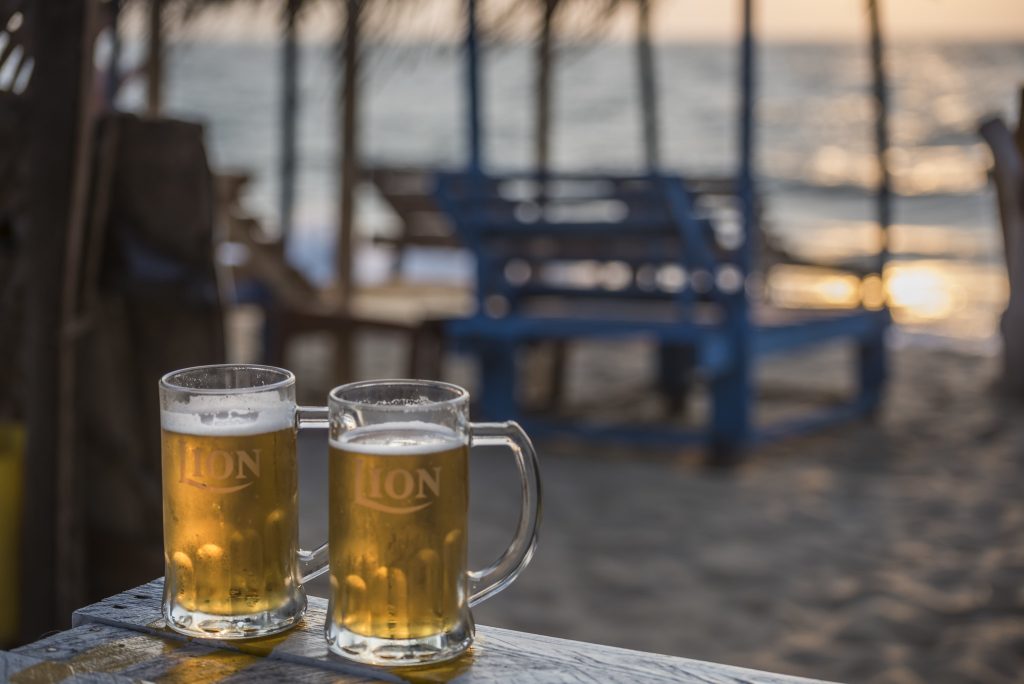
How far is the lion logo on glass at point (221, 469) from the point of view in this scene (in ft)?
3.31

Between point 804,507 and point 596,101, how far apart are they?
2820cm

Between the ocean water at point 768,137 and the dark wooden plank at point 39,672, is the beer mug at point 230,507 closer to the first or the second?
the dark wooden plank at point 39,672

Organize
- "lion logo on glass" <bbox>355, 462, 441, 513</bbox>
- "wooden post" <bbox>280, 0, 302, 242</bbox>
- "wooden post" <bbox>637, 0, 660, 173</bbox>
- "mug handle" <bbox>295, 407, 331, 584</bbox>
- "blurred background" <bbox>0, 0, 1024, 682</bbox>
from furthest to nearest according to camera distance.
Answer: "wooden post" <bbox>280, 0, 302, 242</bbox> → "wooden post" <bbox>637, 0, 660, 173</bbox> → "blurred background" <bbox>0, 0, 1024, 682</bbox> → "mug handle" <bbox>295, 407, 331, 584</bbox> → "lion logo on glass" <bbox>355, 462, 441, 513</bbox>

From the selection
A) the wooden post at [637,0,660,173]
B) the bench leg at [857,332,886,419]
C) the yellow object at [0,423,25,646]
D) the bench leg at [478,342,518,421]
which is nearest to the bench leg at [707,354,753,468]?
the bench leg at [478,342,518,421]

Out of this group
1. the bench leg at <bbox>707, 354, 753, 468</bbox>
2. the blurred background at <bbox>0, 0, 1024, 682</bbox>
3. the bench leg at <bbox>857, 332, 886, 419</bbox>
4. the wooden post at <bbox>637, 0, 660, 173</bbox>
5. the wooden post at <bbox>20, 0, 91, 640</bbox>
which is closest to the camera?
the wooden post at <bbox>20, 0, 91, 640</bbox>

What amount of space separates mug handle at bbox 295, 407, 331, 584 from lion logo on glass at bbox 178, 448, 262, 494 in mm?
76

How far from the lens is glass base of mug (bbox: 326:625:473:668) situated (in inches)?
39.1

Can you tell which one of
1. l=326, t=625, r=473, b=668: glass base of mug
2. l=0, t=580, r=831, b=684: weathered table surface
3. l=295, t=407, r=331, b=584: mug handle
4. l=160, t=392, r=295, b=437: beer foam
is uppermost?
l=160, t=392, r=295, b=437: beer foam

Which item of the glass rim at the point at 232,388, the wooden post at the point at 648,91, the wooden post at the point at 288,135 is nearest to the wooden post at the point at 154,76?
the wooden post at the point at 288,135

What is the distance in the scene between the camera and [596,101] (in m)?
31.8

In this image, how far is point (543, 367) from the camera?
6359 millimetres

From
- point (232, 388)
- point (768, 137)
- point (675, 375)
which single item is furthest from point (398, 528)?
point (768, 137)

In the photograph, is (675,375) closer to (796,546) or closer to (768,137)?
(796,546)

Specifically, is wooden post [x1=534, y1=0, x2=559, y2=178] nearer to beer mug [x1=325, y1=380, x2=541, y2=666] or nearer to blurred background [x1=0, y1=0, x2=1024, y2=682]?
blurred background [x1=0, y1=0, x2=1024, y2=682]
